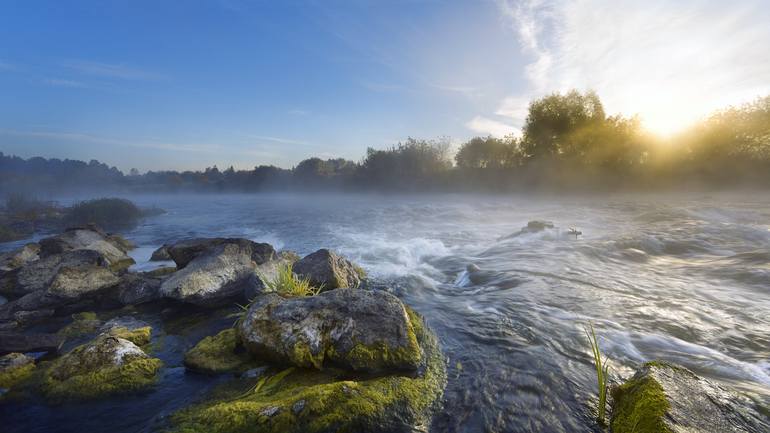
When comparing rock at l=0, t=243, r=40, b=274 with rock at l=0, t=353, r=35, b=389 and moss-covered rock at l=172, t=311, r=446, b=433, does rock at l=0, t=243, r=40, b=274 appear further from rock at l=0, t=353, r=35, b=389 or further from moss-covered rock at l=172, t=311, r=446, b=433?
moss-covered rock at l=172, t=311, r=446, b=433

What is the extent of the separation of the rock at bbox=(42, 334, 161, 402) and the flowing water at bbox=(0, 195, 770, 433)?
0.61 feet

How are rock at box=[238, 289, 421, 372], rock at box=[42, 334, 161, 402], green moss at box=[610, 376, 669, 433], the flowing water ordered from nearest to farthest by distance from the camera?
green moss at box=[610, 376, 669, 433] → the flowing water → rock at box=[42, 334, 161, 402] → rock at box=[238, 289, 421, 372]

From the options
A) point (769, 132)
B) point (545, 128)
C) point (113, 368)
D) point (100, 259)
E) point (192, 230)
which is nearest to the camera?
point (113, 368)

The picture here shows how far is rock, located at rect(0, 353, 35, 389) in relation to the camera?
4.23 m

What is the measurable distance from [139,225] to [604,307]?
31806 mm

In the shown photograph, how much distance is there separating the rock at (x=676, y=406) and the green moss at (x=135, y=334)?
670 cm

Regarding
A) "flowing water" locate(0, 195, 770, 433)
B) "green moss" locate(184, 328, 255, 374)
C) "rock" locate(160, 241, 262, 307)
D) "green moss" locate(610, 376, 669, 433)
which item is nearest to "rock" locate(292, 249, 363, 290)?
"rock" locate(160, 241, 262, 307)

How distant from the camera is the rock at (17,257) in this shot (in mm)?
9926

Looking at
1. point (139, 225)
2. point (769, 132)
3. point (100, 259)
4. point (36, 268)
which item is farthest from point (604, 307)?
point (769, 132)

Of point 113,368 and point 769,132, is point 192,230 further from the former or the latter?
point 769,132

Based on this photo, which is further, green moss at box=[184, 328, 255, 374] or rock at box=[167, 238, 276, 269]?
rock at box=[167, 238, 276, 269]

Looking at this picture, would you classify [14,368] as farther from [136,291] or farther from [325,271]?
[325,271]

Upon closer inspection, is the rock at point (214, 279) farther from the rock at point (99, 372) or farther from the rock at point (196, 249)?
the rock at point (99, 372)

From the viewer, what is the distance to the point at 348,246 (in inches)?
631
